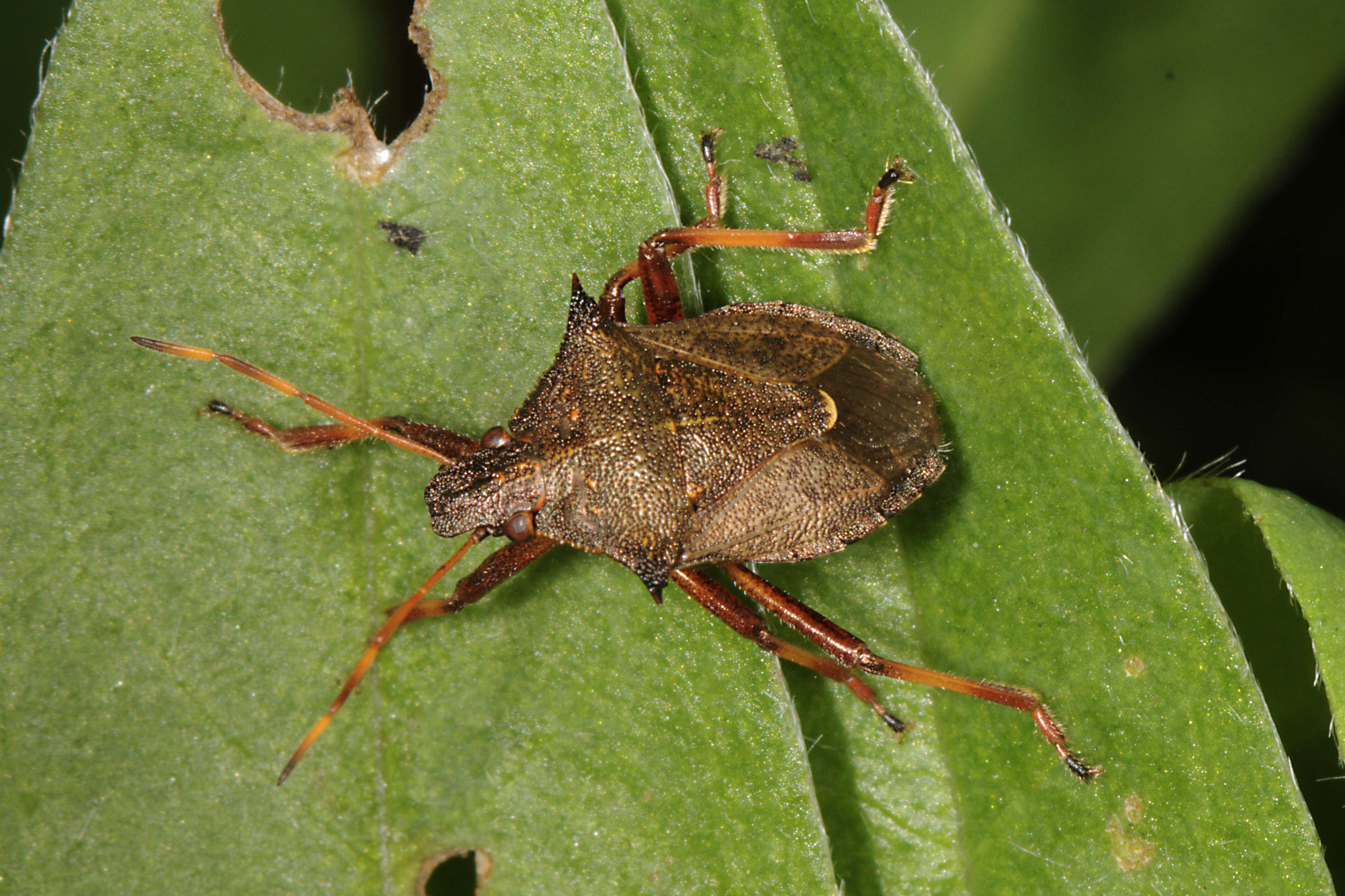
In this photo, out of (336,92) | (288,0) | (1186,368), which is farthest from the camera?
(1186,368)

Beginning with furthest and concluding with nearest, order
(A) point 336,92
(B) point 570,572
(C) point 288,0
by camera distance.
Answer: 1. (C) point 288,0
2. (B) point 570,572
3. (A) point 336,92

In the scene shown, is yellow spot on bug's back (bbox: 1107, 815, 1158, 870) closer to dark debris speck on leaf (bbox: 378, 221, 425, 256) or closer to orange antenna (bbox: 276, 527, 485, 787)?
orange antenna (bbox: 276, 527, 485, 787)

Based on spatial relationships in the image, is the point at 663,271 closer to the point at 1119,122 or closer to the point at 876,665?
the point at 876,665

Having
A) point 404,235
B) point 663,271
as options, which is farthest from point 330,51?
point 663,271

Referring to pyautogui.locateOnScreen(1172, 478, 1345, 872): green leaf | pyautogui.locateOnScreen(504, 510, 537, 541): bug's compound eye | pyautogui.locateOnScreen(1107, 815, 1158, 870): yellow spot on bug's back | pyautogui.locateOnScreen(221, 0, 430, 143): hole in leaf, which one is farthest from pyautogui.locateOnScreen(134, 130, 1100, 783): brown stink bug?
pyautogui.locateOnScreen(221, 0, 430, 143): hole in leaf

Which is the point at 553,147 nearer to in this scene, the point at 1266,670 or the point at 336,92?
the point at 336,92

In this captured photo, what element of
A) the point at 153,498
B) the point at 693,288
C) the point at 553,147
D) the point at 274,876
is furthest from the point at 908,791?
the point at 153,498
